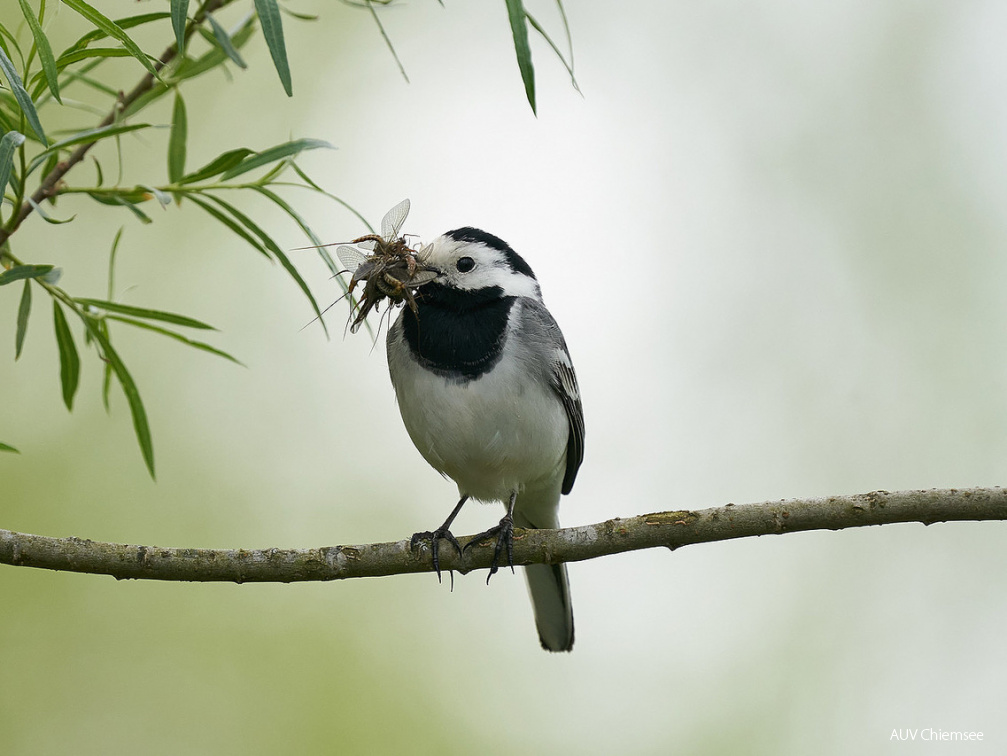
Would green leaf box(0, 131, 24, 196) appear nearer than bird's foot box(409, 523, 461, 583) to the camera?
Yes

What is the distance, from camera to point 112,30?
6.70 ft

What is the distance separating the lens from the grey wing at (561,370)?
11.7 feet

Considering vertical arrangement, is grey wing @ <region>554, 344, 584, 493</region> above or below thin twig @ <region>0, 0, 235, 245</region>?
below

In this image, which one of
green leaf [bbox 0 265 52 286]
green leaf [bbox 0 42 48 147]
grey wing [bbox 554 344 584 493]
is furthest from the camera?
grey wing [bbox 554 344 584 493]

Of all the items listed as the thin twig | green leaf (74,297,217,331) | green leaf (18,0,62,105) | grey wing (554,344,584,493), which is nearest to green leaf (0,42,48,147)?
green leaf (18,0,62,105)

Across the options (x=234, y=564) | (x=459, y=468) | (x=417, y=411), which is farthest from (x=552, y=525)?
(x=234, y=564)

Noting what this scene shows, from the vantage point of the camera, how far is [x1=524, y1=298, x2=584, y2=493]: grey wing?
3578mm

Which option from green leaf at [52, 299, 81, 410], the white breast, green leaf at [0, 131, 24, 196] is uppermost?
green leaf at [0, 131, 24, 196]

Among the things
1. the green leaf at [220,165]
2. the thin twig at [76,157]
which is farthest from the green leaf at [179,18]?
the green leaf at [220,165]

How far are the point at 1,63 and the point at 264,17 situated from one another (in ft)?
1.64

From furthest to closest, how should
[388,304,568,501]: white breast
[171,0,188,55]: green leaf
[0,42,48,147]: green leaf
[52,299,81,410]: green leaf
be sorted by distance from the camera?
[388,304,568,501]: white breast, [52,299,81,410]: green leaf, [171,0,188,55]: green leaf, [0,42,48,147]: green leaf

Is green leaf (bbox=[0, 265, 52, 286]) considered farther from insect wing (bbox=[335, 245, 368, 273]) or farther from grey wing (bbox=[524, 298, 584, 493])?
grey wing (bbox=[524, 298, 584, 493])

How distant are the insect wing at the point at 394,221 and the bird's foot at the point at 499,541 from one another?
106cm

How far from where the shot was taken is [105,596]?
655 cm
